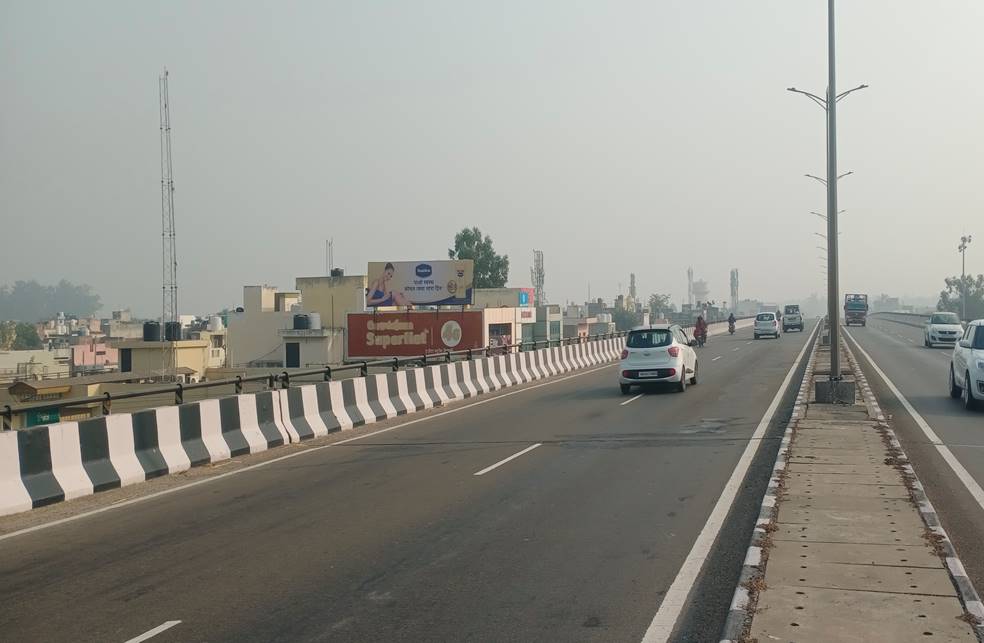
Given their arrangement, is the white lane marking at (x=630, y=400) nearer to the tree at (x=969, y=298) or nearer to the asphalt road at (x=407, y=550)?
the asphalt road at (x=407, y=550)

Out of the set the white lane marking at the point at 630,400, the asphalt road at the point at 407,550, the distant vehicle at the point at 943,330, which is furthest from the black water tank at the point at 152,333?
the asphalt road at the point at 407,550

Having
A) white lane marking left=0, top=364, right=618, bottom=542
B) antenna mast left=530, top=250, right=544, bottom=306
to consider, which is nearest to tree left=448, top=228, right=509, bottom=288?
antenna mast left=530, top=250, right=544, bottom=306

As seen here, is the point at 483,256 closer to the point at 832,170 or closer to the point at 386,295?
the point at 386,295

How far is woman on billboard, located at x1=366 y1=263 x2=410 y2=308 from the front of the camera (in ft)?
196

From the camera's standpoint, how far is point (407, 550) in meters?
8.16

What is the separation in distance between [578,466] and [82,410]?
33.8 m

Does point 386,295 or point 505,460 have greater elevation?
point 386,295

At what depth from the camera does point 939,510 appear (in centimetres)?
926

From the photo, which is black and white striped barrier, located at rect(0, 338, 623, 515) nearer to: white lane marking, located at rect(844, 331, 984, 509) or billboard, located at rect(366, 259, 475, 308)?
white lane marking, located at rect(844, 331, 984, 509)

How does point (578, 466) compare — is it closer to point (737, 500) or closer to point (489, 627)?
point (737, 500)

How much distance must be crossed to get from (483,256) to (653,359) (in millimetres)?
111767

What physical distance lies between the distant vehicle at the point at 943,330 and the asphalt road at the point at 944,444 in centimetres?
1763

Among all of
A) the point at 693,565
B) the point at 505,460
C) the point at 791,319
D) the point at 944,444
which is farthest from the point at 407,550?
the point at 791,319

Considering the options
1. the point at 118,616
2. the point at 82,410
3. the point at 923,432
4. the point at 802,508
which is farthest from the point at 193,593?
the point at 82,410
